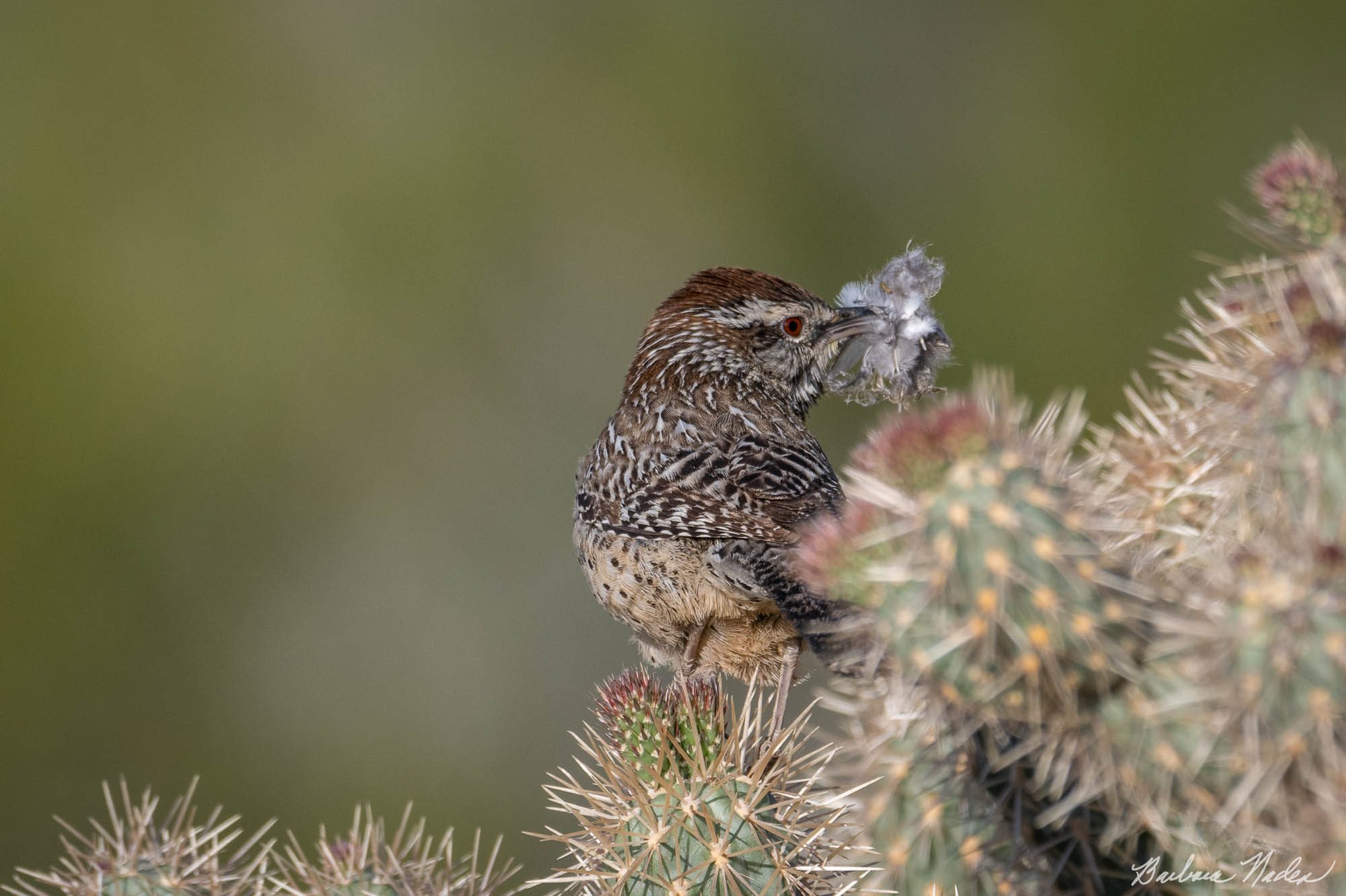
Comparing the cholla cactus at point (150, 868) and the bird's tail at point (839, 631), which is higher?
the bird's tail at point (839, 631)

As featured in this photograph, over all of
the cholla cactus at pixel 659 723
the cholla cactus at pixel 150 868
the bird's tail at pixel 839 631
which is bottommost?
the cholla cactus at pixel 150 868

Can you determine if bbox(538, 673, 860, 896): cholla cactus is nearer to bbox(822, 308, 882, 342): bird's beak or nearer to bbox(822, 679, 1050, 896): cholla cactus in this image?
bbox(822, 679, 1050, 896): cholla cactus

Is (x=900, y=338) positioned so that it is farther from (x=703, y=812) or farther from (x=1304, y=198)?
(x=703, y=812)

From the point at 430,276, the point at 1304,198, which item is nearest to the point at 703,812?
the point at 1304,198

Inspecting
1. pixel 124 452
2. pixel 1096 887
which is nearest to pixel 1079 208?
pixel 124 452

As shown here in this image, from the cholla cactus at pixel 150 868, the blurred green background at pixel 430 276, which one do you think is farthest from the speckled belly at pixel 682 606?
the blurred green background at pixel 430 276

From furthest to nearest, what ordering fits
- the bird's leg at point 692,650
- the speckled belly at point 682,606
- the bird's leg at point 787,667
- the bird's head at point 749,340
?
the bird's head at point 749,340 → the bird's leg at point 692,650 → the speckled belly at point 682,606 → the bird's leg at point 787,667

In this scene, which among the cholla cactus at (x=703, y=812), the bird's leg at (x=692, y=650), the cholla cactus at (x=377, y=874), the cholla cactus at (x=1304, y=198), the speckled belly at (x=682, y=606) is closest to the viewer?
the cholla cactus at (x=1304, y=198)

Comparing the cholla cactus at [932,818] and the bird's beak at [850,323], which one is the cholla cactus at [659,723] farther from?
the bird's beak at [850,323]
